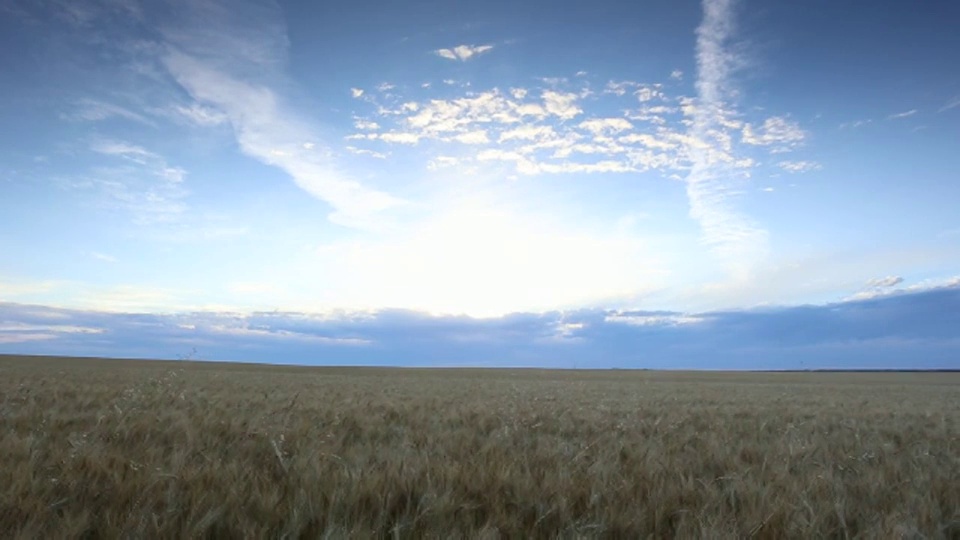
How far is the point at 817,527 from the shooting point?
3.42m

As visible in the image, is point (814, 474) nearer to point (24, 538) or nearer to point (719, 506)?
point (719, 506)

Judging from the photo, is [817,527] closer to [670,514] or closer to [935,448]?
[670,514]

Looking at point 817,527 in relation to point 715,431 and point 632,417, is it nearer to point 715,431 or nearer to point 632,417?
point 715,431

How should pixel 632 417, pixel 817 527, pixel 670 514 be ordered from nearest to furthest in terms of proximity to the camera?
pixel 817 527 < pixel 670 514 < pixel 632 417

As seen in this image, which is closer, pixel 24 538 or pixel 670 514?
pixel 24 538

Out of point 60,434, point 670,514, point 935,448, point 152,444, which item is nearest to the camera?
point 670,514


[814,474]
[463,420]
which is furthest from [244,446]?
[814,474]

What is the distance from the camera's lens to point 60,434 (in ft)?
18.6

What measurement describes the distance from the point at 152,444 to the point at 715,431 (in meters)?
7.64

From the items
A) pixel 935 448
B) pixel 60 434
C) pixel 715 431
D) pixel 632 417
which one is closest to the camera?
pixel 60 434

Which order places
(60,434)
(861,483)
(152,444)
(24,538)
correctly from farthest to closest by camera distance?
(60,434) → (152,444) → (861,483) → (24,538)

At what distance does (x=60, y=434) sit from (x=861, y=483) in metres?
7.82

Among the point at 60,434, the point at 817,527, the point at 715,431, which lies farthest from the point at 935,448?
the point at 60,434

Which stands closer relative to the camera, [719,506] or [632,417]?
[719,506]
